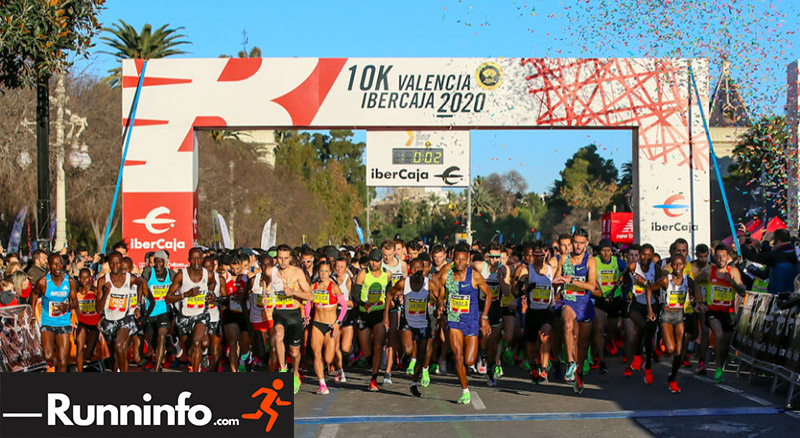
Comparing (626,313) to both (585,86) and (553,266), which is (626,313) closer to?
(553,266)

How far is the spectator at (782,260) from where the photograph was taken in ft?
40.7

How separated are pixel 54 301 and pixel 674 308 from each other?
795 centimetres

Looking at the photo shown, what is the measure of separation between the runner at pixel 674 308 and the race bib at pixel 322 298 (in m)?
4.13

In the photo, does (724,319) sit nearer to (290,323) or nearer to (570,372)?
(570,372)

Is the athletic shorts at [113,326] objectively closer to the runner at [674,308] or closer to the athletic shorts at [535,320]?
the athletic shorts at [535,320]

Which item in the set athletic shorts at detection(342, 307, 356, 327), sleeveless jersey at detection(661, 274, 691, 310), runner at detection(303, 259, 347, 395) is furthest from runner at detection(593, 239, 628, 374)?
runner at detection(303, 259, 347, 395)

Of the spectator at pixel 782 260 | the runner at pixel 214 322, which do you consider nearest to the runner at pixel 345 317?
the runner at pixel 214 322

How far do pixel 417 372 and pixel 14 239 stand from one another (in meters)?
11.6

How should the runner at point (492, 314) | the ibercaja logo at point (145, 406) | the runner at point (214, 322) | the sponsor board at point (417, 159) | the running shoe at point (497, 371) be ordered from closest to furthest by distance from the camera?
the ibercaja logo at point (145, 406), the runner at point (214, 322), the runner at point (492, 314), the running shoe at point (497, 371), the sponsor board at point (417, 159)

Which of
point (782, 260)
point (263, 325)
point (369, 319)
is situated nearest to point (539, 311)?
point (369, 319)

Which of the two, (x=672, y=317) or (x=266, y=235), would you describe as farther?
(x=266, y=235)

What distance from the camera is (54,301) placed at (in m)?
11.8

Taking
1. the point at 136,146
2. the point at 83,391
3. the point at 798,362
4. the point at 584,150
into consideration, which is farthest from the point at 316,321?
the point at 584,150

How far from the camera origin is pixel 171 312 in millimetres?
13062
